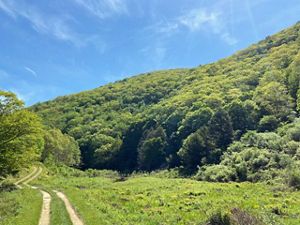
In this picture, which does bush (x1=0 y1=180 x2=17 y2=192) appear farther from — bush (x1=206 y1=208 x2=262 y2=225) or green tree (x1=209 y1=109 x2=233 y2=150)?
green tree (x1=209 y1=109 x2=233 y2=150)

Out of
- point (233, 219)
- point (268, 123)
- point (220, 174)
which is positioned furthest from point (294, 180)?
point (268, 123)

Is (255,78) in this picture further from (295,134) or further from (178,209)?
(178,209)

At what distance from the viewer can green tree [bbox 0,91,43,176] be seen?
56719 mm

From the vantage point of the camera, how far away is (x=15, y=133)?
57312mm

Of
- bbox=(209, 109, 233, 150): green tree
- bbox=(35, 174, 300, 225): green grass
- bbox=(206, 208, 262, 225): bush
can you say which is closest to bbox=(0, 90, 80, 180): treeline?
bbox=(35, 174, 300, 225): green grass

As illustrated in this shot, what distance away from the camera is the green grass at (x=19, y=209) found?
29.3 meters

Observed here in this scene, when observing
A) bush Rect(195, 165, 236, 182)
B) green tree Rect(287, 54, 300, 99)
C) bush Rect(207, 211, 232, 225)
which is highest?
green tree Rect(287, 54, 300, 99)

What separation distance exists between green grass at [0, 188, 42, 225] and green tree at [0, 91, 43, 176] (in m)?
11.9

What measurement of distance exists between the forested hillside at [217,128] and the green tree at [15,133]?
3470 centimetres

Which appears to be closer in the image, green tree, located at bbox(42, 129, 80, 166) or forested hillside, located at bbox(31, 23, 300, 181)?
forested hillside, located at bbox(31, 23, 300, 181)

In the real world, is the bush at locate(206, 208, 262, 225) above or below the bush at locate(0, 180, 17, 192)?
below

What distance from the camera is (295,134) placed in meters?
78.6

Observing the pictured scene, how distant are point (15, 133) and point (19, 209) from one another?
2429 cm

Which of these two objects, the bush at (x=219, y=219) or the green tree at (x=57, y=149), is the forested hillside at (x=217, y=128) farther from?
the bush at (x=219, y=219)
